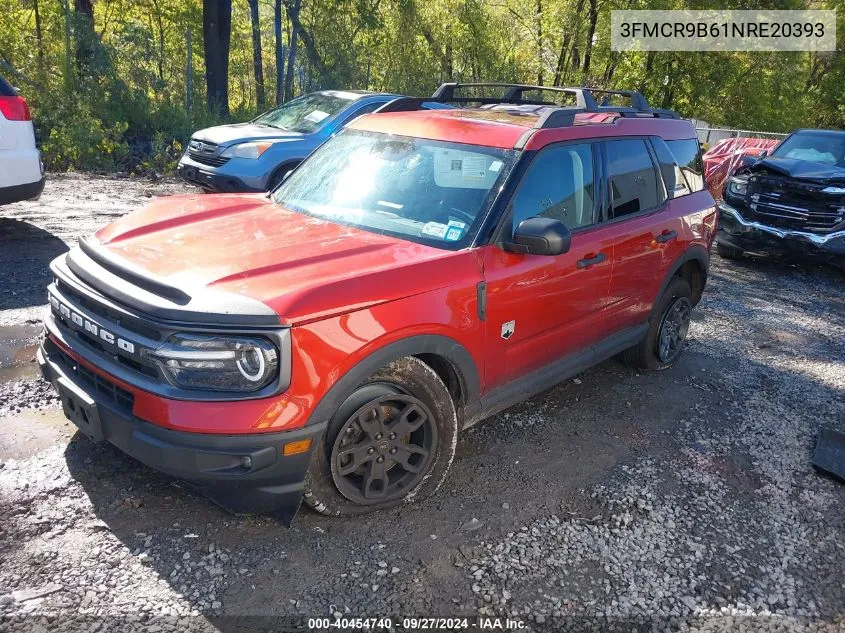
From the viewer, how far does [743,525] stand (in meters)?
3.52

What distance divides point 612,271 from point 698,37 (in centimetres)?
2050

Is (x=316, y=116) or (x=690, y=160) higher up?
(x=316, y=116)

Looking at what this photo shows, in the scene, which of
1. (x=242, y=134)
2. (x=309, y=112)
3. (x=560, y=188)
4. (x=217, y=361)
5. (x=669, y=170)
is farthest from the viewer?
(x=309, y=112)

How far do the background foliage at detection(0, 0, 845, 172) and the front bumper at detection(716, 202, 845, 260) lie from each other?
356 inches

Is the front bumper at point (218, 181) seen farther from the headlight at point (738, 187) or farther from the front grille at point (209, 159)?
the headlight at point (738, 187)

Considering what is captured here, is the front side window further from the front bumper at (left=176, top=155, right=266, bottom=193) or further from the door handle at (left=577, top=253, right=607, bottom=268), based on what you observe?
the front bumper at (left=176, top=155, right=266, bottom=193)

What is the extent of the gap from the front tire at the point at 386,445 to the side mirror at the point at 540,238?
762 mm

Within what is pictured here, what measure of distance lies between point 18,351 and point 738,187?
8446 millimetres

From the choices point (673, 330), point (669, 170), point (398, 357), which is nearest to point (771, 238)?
point (673, 330)

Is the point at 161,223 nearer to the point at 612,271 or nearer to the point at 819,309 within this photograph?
the point at 612,271

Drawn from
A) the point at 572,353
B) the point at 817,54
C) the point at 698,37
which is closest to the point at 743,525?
the point at 572,353

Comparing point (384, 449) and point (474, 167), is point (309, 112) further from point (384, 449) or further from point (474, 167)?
point (384, 449)

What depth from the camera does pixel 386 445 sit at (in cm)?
320

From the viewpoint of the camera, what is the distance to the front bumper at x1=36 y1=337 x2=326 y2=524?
2697 mm
